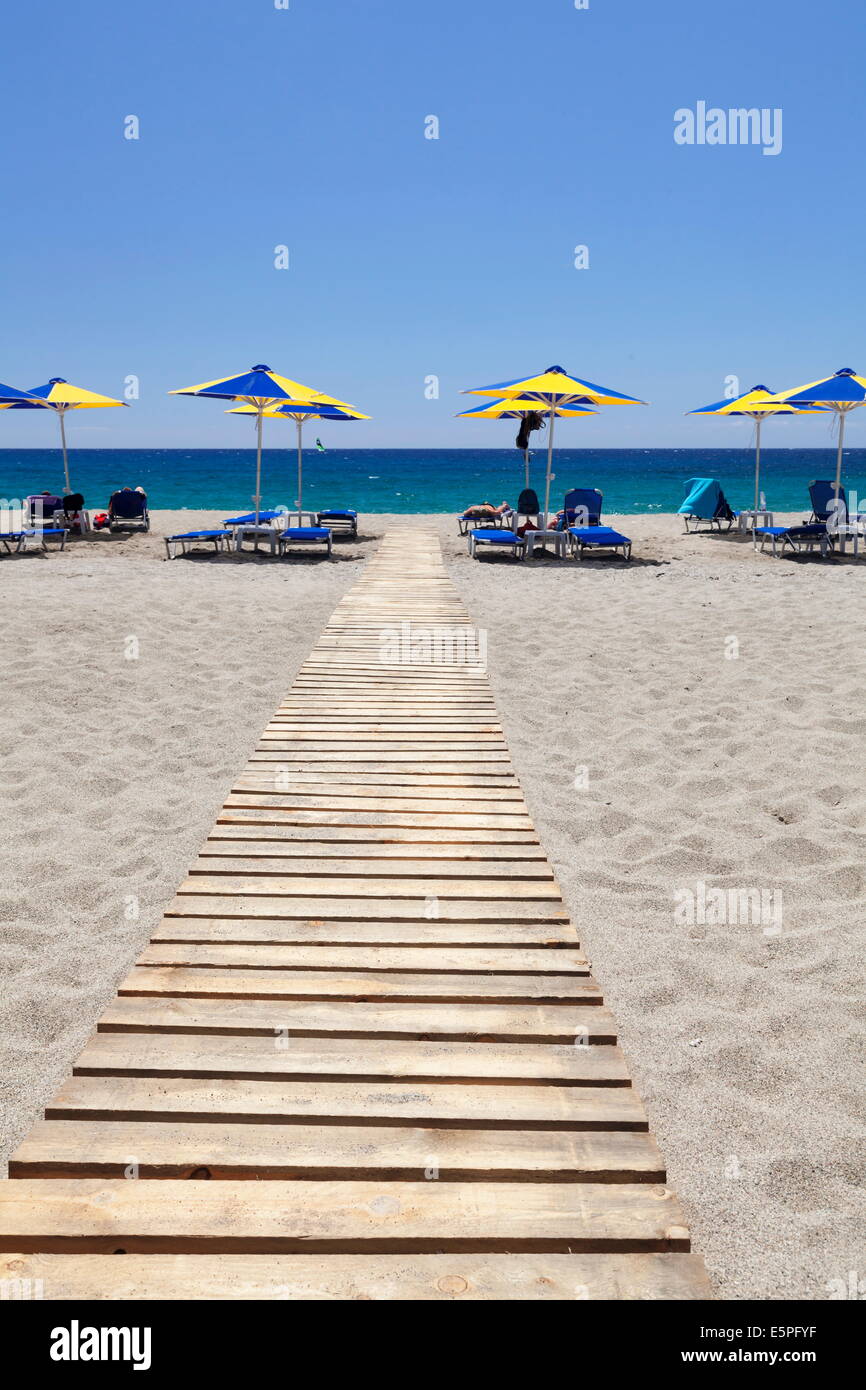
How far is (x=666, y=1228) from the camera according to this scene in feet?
6.57

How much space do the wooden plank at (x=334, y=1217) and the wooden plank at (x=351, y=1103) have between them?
0.63 feet

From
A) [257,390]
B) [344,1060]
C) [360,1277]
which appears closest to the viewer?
[360,1277]

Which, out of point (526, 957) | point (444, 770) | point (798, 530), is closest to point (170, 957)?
point (526, 957)

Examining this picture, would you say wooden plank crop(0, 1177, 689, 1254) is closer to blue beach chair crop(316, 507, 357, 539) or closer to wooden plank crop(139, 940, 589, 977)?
→ wooden plank crop(139, 940, 589, 977)

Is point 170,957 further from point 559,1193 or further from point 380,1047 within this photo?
point 559,1193

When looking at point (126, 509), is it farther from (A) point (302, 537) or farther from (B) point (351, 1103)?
(B) point (351, 1103)

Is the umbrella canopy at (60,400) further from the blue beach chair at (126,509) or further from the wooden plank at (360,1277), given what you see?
the wooden plank at (360,1277)

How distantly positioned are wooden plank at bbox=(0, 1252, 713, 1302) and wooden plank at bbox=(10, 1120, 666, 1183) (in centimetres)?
22

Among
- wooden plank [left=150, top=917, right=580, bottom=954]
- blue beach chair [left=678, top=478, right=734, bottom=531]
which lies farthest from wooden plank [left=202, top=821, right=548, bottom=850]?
blue beach chair [left=678, top=478, right=734, bottom=531]

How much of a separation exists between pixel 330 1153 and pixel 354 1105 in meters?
0.17

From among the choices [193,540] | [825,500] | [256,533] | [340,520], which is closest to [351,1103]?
[193,540]

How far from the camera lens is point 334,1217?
2004 millimetres

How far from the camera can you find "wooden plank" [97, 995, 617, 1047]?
2646 mm
